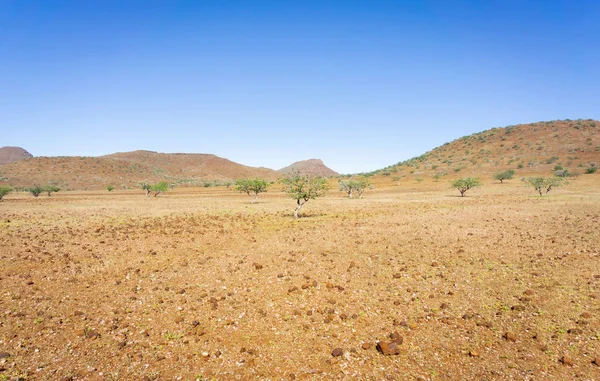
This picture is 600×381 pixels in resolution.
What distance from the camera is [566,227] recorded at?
17.7 metres

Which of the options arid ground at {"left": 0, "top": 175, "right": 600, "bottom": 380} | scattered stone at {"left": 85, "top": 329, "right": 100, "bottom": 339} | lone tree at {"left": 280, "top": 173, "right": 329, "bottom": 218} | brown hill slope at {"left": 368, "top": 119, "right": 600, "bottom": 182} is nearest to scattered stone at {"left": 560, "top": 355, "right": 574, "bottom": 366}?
arid ground at {"left": 0, "top": 175, "right": 600, "bottom": 380}

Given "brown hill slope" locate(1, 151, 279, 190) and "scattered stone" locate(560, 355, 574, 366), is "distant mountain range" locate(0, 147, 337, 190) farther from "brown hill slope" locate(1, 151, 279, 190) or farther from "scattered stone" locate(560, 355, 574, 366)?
"scattered stone" locate(560, 355, 574, 366)

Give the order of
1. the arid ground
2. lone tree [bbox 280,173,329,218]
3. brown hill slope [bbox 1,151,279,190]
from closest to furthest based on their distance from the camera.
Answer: the arid ground → lone tree [bbox 280,173,329,218] → brown hill slope [bbox 1,151,279,190]

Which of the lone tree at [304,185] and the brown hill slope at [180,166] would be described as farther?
the brown hill slope at [180,166]

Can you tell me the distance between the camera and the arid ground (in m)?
6.02

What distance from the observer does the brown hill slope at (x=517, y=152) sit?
280 ft

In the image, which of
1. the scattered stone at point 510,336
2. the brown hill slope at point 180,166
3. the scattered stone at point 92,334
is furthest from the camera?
the brown hill slope at point 180,166

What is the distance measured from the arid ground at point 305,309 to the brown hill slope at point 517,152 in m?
79.9

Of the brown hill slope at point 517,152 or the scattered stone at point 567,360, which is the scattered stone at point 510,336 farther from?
the brown hill slope at point 517,152

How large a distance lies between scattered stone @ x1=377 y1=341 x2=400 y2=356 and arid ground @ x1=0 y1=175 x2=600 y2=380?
0.39ft

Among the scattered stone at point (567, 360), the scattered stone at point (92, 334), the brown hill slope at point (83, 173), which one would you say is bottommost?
Result: the scattered stone at point (92, 334)

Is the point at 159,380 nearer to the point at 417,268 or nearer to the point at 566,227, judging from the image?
the point at 417,268

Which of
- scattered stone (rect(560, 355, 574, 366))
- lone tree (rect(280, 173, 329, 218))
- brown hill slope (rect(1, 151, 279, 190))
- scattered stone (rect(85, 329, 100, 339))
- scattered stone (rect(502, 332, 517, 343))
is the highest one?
brown hill slope (rect(1, 151, 279, 190))

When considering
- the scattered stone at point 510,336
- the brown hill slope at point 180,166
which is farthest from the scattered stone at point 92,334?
the brown hill slope at point 180,166
